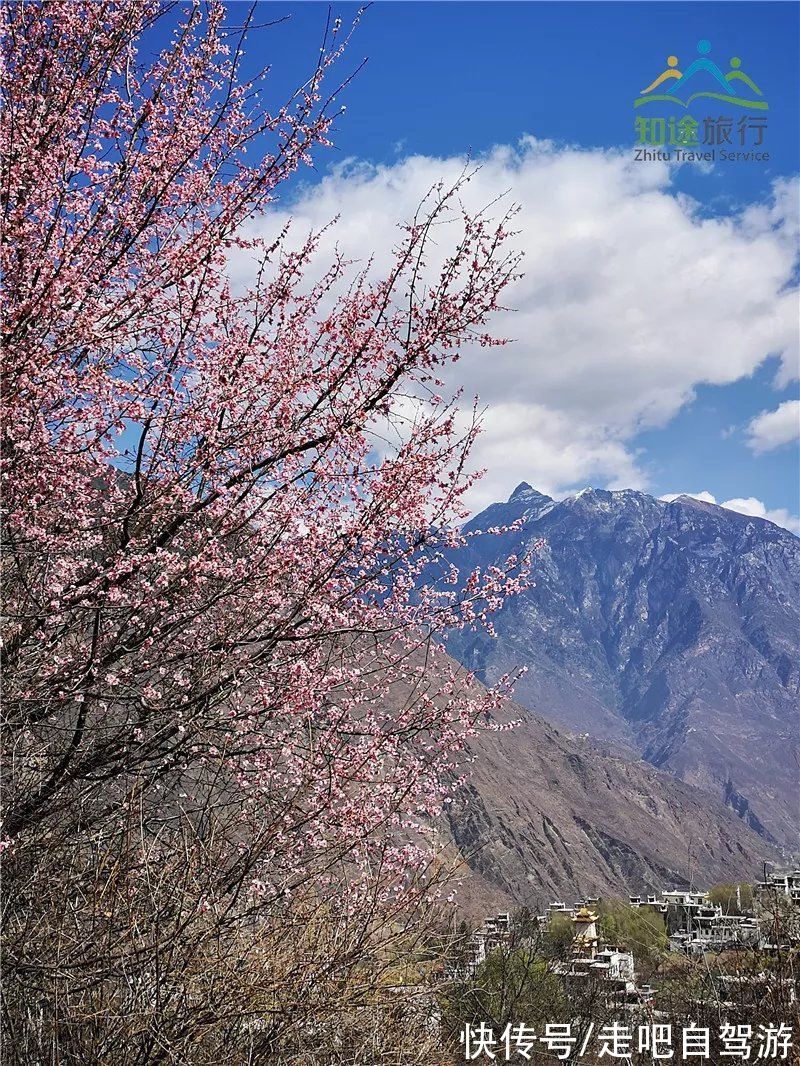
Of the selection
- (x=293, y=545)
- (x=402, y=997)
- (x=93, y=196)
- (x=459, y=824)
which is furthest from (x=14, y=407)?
(x=459, y=824)

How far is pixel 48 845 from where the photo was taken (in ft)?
18.8

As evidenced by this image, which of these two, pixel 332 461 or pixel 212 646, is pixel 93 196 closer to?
pixel 332 461

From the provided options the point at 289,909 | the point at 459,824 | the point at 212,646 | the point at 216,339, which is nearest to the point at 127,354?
the point at 216,339

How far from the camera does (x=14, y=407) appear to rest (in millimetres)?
5574

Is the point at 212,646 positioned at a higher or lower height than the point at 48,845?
higher

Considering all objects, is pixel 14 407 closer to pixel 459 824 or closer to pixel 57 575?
pixel 57 575

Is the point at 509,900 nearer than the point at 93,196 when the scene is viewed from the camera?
No

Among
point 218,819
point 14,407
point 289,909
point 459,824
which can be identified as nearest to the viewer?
point 14,407

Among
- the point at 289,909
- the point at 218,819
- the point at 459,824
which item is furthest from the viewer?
the point at 459,824

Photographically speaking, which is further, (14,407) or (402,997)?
(402,997)

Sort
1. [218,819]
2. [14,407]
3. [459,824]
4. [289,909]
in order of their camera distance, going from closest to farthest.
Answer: [14,407] → [289,909] → [218,819] → [459,824]

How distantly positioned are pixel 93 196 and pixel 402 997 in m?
5.85

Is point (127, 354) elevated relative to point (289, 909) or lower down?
elevated

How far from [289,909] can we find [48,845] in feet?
5.28
